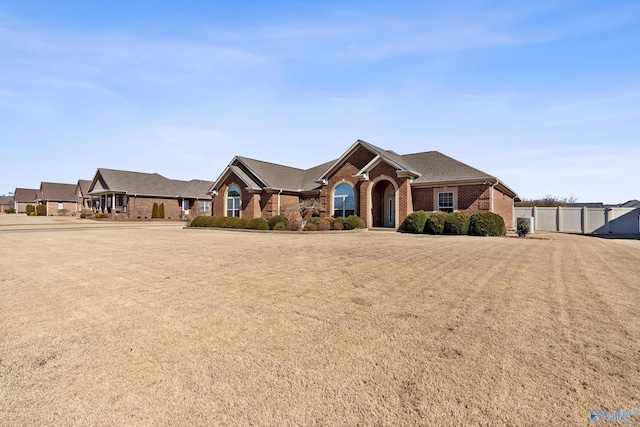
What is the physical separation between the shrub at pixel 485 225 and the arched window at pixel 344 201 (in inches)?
Result: 335

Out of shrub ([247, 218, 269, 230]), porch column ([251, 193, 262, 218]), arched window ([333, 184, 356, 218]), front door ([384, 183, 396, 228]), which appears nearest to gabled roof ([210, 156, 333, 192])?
porch column ([251, 193, 262, 218])

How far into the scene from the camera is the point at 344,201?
24.8m

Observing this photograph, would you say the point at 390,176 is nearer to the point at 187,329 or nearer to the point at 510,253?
the point at 510,253

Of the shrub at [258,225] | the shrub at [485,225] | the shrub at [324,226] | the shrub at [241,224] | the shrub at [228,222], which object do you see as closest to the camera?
the shrub at [485,225]

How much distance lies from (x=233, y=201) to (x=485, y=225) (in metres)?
20.5

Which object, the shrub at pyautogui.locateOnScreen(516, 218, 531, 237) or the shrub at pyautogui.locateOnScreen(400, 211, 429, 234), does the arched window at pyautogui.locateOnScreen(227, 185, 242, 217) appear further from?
the shrub at pyautogui.locateOnScreen(516, 218, 531, 237)

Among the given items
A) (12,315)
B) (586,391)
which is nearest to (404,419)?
(586,391)

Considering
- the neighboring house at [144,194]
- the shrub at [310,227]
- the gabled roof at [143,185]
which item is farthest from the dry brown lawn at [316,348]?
the gabled roof at [143,185]

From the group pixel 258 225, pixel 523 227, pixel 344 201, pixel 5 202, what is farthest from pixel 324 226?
pixel 5 202

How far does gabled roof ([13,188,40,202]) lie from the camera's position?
73.6 m

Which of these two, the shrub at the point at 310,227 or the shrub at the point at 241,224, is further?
the shrub at the point at 241,224

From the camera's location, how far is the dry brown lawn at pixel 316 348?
2754mm

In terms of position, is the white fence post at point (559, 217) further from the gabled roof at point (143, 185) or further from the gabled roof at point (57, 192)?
the gabled roof at point (57, 192)

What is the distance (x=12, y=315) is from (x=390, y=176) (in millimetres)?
20116
